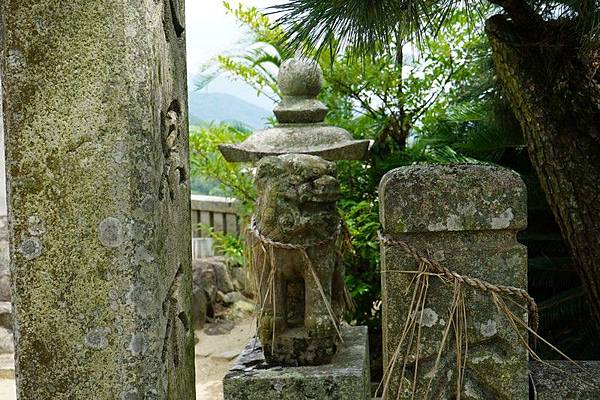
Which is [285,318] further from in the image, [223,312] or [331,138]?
[223,312]

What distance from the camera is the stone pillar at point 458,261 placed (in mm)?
2357

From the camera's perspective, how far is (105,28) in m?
1.72

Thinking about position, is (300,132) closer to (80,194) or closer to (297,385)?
(297,385)

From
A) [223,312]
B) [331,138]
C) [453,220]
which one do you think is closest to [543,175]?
[453,220]

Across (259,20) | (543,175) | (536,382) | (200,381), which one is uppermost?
(259,20)

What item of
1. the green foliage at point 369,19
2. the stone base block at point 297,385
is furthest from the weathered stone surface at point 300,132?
the stone base block at point 297,385

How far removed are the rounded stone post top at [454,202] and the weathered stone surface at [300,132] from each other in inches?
76.2

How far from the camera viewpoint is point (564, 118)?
2.95m

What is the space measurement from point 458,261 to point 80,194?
1.19 meters

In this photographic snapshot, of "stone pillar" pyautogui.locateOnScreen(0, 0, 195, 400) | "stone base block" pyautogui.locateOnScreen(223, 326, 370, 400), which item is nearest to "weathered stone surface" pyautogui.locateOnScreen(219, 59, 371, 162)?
"stone base block" pyautogui.locateOnScreen(223, 326, 370, 400)

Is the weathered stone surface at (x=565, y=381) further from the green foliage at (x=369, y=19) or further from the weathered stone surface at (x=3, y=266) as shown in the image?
the weathered stone surface at (x=3, y=266)

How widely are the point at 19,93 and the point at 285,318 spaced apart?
134cm

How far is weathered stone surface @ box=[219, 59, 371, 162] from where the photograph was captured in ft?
14.2

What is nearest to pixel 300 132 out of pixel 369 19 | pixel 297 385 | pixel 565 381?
pixel 369 19
